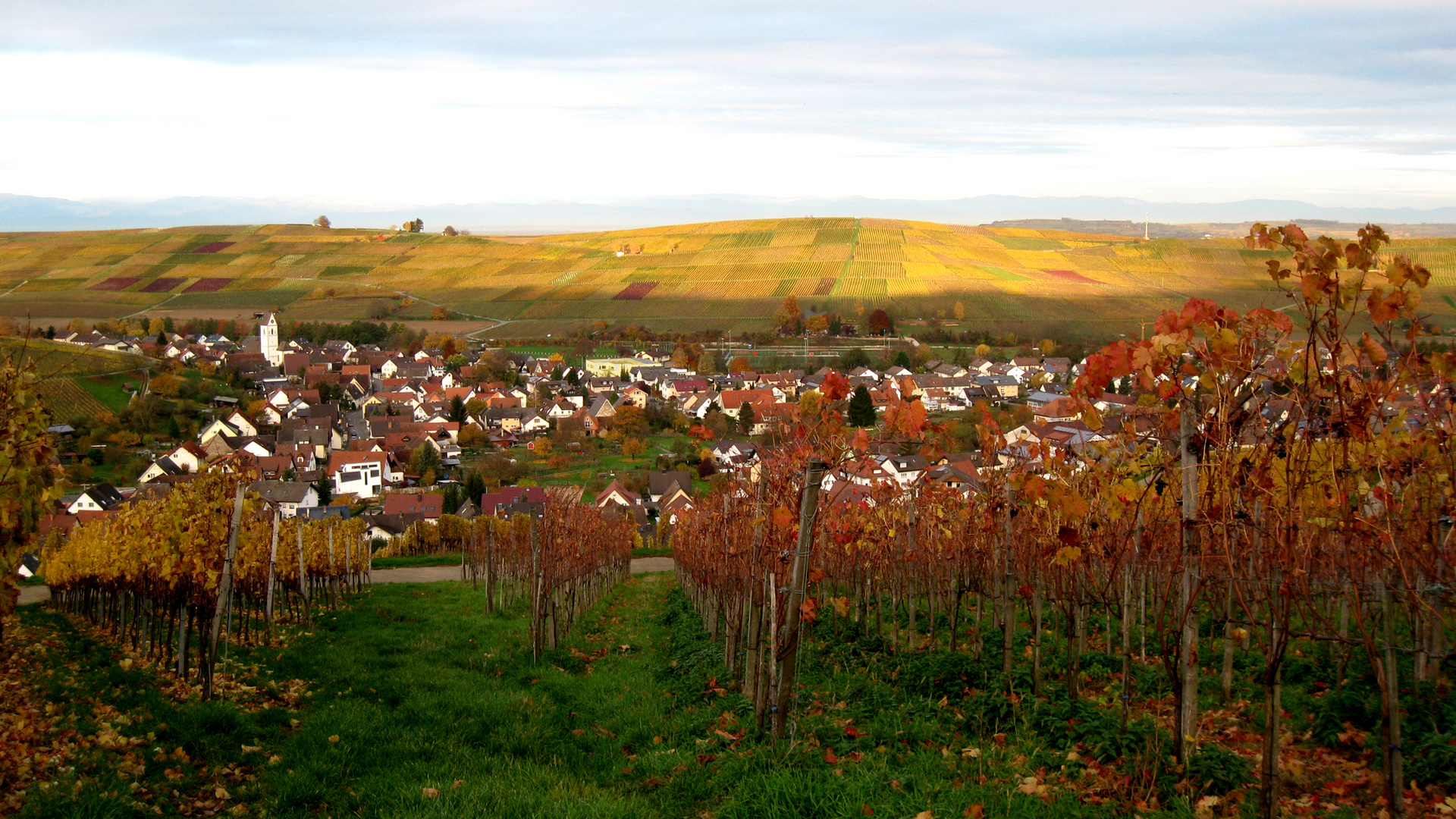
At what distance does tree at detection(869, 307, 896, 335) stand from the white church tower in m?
72.7

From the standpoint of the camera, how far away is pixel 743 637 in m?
13.2

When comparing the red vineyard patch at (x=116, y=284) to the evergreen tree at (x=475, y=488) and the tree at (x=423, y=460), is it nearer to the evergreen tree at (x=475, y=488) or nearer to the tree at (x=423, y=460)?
the tree at (x=423, y=460)

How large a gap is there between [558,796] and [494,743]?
204cm

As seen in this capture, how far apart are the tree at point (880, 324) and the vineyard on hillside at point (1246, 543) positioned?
106929 millimetres

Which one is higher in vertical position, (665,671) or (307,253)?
(307,253)

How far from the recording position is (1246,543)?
6711 mm

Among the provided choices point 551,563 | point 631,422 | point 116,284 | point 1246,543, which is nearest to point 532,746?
point 1246,543

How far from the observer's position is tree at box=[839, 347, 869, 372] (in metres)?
102

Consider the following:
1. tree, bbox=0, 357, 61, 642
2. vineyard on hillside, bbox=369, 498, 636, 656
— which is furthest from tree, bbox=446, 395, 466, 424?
tree, bbox=0, 357, 61, 642

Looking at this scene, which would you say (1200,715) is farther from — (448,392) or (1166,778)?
(448,392)

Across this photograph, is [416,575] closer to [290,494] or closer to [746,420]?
[746,420]

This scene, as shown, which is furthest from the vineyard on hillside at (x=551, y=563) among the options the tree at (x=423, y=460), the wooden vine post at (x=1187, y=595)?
the tree at (x=423, y=460)

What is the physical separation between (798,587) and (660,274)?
145 metres

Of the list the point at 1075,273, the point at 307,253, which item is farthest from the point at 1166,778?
the point at 307,253
